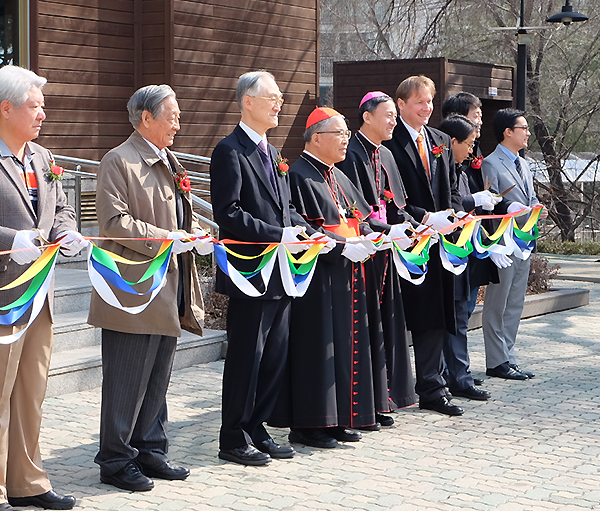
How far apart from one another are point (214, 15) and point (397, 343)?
329 inches

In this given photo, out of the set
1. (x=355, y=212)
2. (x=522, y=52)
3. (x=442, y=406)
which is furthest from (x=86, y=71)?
(x=442, y=406)

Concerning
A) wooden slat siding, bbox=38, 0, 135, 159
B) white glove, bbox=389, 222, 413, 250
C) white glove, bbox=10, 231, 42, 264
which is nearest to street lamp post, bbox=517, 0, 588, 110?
wooden slat siding, bbox=38, 0, 135, 159

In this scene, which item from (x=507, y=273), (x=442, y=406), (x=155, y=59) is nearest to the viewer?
(x=442, y=406)

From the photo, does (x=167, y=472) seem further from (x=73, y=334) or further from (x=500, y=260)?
(x=500, y=260)

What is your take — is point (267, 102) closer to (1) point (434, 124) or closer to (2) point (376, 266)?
(2) point (376, 266)

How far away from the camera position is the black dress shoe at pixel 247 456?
5367mm

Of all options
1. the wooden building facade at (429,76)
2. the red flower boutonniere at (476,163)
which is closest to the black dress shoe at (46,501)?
the red flower boutonniere at (476,163)

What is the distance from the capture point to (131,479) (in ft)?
16.1

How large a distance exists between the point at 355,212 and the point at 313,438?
1432 mm

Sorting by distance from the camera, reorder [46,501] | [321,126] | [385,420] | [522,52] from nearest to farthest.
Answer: [46,501], [321,126], [385,420], [522,52]

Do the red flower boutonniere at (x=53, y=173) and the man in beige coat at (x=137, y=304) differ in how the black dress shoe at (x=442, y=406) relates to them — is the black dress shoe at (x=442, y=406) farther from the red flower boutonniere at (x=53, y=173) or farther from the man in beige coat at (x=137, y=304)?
the red flower boutonniere at (x=53, y=173)

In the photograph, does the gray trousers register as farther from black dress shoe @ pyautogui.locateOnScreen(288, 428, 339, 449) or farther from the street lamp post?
the street lamp post

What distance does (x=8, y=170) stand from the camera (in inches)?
174

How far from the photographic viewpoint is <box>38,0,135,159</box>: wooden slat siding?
38.8ft
